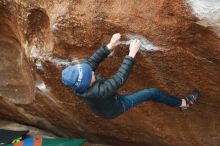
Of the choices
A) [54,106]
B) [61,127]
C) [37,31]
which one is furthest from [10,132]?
[37,31]

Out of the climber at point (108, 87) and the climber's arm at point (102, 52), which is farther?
the climber's arm at point (102, 52)

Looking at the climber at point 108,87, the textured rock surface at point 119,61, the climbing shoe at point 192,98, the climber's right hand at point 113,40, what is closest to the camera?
the climber at point 108,87

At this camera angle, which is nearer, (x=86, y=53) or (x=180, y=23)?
(x=180, y=23)

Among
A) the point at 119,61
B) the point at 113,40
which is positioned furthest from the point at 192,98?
the point at 113,40

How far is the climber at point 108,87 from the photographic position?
11.7ft

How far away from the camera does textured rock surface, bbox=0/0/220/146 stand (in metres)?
3.79

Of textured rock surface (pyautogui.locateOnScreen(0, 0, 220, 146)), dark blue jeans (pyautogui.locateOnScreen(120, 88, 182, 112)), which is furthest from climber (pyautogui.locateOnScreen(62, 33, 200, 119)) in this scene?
textured rock surface (pyautogui.locateOnScreen(0, 0, 220, 146))

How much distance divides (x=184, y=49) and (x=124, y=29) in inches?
22.4

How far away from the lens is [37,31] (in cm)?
461

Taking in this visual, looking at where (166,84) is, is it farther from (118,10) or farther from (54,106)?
(54,106)

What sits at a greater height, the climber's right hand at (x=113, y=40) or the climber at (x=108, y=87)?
the climber's right hand at (x=113, y=40)

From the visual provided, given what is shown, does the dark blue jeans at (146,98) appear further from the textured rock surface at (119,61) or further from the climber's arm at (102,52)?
the climber's arm at (102,52)

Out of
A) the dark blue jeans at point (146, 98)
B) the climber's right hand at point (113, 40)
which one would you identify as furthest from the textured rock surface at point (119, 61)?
the dark blue jeans at point (146, 98)

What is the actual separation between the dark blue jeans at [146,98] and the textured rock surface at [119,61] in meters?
0.18
